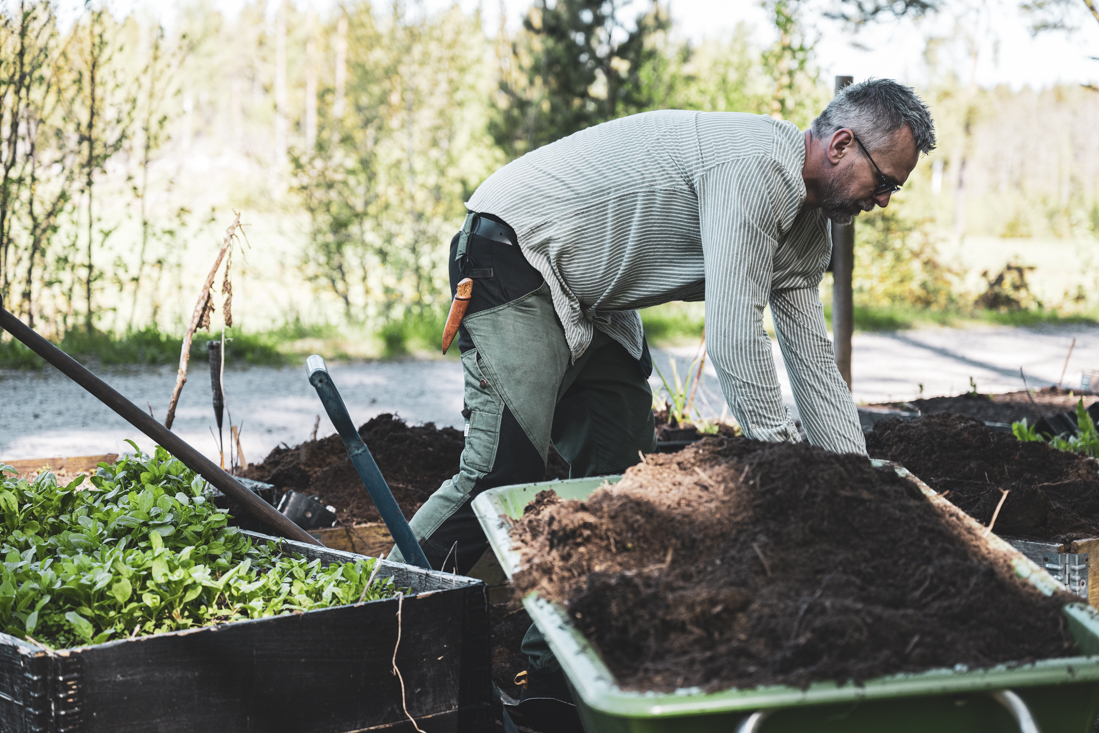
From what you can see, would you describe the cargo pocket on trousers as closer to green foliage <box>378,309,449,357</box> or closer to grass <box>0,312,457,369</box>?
grass <box>0,312,457,369</box>

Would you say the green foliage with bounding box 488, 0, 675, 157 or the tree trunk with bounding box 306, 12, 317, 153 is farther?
the tree trunk with bounding box 306, 12, 317, 153

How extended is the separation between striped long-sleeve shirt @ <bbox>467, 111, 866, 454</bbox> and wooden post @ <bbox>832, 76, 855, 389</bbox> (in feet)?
4.76

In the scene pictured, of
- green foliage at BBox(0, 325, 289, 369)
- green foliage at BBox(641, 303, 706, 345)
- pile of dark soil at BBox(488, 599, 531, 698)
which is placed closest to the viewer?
pile of dark soil at BBox(488, 599, 531, 698)

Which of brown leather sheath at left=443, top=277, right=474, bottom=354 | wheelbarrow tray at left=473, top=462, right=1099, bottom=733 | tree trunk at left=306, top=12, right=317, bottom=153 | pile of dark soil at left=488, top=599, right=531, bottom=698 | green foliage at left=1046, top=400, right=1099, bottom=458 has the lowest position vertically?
pile of dark soil at left=488, top=599, right=531, bottom=698

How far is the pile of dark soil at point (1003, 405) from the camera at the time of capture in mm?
4684

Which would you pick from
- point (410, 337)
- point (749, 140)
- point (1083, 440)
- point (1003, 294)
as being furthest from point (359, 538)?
point (1003, 294)

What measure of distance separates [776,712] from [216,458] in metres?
4.13

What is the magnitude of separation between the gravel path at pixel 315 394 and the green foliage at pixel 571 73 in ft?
11.7

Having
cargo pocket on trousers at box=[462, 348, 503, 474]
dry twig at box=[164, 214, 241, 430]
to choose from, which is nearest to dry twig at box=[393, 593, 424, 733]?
cargo pocket on trousers at box=[462, 348, 503, 474]

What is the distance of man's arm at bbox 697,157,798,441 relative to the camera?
191 cm

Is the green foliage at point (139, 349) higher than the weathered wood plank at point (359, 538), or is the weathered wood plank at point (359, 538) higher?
the weathered wood plank at point (359, 538)

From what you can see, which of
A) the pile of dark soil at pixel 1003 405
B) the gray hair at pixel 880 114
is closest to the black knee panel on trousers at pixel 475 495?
the gray hair at pixel 880 114

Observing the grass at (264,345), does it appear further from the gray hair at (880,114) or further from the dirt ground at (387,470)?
the gray hair at (880,114)

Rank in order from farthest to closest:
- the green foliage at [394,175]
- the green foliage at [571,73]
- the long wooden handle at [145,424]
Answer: the green foliage at [571,73] → the green foliage at [394,175] → the long wooden handle at [145,424]
